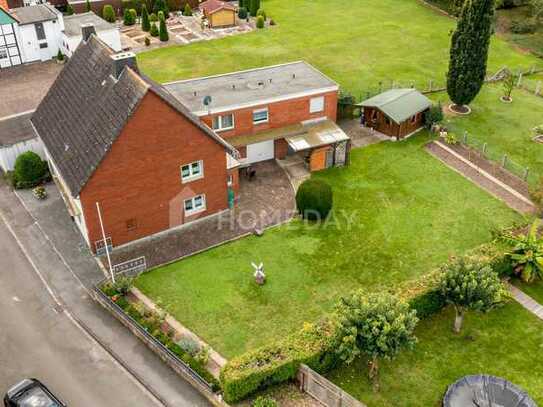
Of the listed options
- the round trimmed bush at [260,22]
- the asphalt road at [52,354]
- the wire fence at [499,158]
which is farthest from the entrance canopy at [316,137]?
the round trimmed bush at [260,22]

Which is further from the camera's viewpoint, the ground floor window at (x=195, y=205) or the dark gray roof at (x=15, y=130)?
the dark gray roof at (x=15, y=130)

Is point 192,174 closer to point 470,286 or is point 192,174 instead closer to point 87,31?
point 87,31

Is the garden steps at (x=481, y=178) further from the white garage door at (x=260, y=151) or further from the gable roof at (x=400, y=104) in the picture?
the white garage door at (x=260, y=151)

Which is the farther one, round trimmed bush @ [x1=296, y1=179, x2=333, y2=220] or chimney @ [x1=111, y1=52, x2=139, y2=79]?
round trimmed bush @ [x1=296, y1=179, x2=333, y2=220]

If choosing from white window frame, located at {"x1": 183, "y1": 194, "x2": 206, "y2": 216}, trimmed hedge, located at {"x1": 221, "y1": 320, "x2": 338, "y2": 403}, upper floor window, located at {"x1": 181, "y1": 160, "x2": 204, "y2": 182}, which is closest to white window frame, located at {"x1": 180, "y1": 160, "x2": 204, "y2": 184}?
upper floor window, located at {"x1": 181, "y1": 160, "x2": 204, "y2": 182}

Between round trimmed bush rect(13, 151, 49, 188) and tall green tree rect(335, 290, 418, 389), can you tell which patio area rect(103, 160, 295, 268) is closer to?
round trimmed bush rect(13, 151, 49, 188)

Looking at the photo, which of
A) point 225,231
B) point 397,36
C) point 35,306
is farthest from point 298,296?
point 397,36

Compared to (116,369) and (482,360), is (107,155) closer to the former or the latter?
(116,369)

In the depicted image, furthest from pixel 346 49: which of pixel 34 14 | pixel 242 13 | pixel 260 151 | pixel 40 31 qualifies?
pixel 34 14
